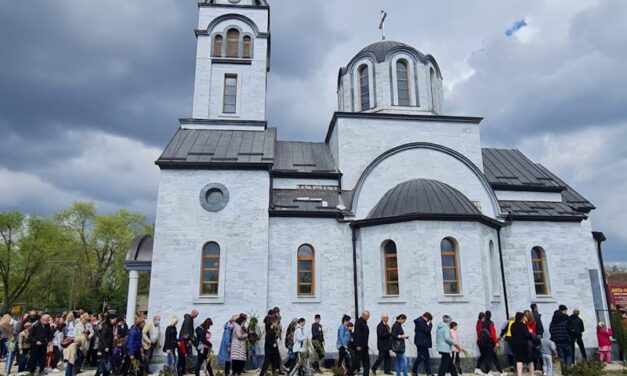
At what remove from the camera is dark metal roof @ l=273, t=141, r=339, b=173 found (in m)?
17.6

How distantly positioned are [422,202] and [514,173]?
7312mm

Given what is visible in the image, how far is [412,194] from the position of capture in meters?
14.9

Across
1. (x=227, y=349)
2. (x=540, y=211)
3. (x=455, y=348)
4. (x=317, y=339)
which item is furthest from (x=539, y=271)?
(x=227, y=349)

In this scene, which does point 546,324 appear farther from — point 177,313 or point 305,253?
point 177,313

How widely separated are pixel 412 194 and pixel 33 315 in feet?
42.5

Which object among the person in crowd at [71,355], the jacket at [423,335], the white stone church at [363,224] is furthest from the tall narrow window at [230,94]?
the jacket at [423,335]

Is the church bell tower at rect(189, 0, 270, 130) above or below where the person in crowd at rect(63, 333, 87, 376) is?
above

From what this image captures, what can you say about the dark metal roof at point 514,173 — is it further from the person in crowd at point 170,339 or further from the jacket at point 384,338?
the person in crowd at point 170,339

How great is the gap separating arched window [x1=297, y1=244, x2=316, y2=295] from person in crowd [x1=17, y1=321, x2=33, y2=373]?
27.2 feet

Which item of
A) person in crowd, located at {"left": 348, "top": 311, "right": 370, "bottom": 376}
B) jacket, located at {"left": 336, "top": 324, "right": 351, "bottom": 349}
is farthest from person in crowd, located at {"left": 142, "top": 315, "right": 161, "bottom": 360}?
person in crowd, located at {"left": 348, "top": 311, "right": 370, "bottom": 376}

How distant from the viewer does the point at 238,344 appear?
11.6 metres

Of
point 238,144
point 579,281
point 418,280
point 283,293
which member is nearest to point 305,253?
point 283,293

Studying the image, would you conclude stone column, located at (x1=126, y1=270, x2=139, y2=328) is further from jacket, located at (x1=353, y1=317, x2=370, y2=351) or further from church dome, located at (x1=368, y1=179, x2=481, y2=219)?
church dome, located at (x1=368, y1=179, x2=481, y2=219)

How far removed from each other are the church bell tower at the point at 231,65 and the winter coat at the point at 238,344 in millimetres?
10410
